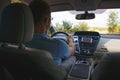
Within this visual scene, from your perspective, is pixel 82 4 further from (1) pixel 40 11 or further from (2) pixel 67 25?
(2) pixel 67 25

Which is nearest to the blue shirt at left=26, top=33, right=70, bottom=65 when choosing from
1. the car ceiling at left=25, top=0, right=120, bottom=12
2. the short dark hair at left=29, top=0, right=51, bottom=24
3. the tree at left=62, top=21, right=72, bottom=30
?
the short dark hair at left=29, top=0, right=51, bottom=24

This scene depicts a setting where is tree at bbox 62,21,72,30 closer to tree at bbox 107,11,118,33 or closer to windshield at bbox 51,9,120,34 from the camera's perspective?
windshield at bbox 51,9,120,34

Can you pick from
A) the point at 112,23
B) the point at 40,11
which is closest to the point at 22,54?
the point at 40,11

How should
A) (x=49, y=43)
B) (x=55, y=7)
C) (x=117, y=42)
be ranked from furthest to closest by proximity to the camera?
(x=117, y=42)
(x=55, y=7)
(x=49, y=43)

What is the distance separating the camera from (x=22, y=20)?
3.38 m

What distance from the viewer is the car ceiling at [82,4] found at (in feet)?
16.8

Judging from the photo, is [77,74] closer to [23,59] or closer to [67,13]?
[23,59]

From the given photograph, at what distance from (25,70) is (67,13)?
292 centimetres

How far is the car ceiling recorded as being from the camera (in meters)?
5.11

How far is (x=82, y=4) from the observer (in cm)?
508

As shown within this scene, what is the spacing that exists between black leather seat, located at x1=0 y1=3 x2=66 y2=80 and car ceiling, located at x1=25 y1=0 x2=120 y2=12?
182 cm

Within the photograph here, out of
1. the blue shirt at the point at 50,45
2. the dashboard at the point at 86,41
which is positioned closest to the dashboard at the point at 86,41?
the dashboard at the point at 86,41

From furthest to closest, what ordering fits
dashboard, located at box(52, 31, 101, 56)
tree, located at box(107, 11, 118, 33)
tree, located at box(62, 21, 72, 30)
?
tree, located at box(62, 21, 72, 30)
tree, located at box(107, 11, 118, 33)
dashboard, located at box(52, 31, 101, 56)

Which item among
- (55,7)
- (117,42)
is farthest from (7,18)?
(117,42)
